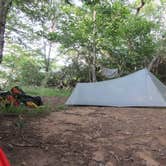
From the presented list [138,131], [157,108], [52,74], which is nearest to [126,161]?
[138,131]

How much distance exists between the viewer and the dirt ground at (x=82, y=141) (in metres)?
2.79

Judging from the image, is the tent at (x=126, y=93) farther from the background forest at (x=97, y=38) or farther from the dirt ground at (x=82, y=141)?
the background forest at (x=97, y=38)

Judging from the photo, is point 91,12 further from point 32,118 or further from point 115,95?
point 32,118

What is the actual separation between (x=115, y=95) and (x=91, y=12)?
4.41 m

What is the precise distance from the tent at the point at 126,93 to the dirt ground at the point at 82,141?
5.88 feet

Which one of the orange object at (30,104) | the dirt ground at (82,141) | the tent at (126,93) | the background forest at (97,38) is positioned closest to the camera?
the dirt ground at (82,141)

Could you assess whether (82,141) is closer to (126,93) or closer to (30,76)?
(126,93)

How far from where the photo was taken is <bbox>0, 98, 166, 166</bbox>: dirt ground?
279 cm

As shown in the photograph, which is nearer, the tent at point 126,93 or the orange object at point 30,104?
the orange object at point 30,104

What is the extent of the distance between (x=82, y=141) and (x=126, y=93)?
136 inches

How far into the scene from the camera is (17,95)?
5.70 metres

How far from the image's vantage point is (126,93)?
6.54 meters

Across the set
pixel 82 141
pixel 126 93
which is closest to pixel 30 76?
pixel 126 93

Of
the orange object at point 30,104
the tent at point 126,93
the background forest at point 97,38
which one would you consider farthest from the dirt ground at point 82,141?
the background forest at point 97,38
